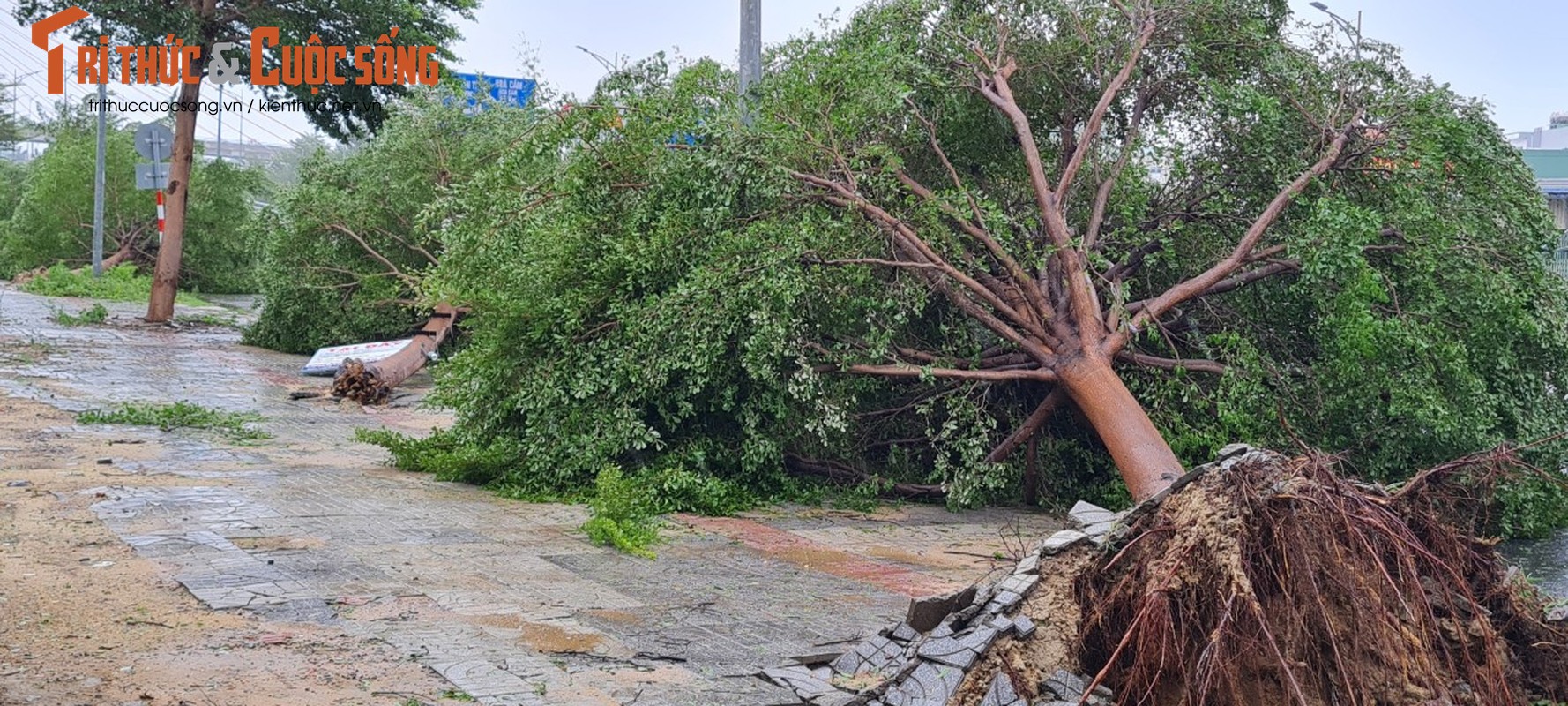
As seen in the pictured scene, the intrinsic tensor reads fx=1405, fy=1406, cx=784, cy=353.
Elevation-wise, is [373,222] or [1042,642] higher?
[373,222]

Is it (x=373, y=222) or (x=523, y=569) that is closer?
(x=523, y=569)

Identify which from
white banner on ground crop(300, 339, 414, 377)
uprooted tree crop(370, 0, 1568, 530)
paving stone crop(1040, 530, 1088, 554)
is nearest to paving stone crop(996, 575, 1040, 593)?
paving stone crop(1040, 530, 1088, 554)

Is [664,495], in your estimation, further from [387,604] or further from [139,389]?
[139,389]

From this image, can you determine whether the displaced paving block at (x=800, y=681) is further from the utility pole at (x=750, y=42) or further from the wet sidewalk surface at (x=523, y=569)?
the utility pole at (x=750, y=42)

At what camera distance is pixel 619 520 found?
8.20m

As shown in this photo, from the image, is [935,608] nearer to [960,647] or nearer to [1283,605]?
[960,647]

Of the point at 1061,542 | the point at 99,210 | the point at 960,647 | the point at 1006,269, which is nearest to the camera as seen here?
the point at 960,647

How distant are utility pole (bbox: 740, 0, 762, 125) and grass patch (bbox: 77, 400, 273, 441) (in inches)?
196

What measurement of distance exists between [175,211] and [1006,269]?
16.7 meters

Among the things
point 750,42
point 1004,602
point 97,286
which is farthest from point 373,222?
point 1004,602

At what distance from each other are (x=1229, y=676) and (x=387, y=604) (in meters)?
3.62

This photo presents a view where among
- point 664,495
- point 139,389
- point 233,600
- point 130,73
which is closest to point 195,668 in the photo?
point 233,600

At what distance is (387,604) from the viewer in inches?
247

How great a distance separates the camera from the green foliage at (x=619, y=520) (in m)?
7.86
